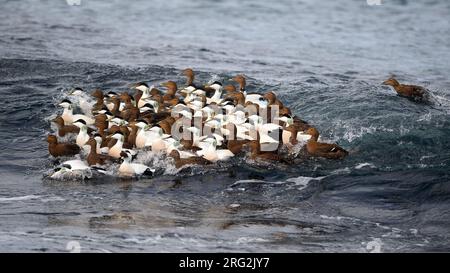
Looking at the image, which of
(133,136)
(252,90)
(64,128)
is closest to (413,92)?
(252,90)

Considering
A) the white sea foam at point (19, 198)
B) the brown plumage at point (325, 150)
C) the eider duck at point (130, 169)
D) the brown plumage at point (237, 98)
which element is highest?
the brown plumage at point (237, 98)

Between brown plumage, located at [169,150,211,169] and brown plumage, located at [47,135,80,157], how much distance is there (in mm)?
1962

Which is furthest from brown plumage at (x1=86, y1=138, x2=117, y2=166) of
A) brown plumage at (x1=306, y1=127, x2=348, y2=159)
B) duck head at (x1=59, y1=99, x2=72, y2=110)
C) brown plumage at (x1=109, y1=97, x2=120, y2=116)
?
brown plumage at (x1=306, y1=127, x2=348, y2=159)

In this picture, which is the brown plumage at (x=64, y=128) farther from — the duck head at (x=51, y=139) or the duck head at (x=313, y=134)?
the duck head at (x=313, y=134)

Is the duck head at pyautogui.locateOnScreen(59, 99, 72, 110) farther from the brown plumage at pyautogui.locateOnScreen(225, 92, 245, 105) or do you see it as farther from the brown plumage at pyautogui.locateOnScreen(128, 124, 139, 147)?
the brown plumage at pyautogui.locateOnScreen(225, 92, 245, 105)

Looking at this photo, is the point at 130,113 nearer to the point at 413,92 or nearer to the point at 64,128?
the point at 64,128

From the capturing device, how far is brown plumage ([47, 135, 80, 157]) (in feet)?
53.2

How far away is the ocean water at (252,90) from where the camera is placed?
12867 millimetres

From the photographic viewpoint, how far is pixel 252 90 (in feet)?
72.5

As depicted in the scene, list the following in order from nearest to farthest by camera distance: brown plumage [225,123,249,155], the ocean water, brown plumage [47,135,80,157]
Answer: the ocean water → brown plumage [225,123,249,155] → brown plumage [47,135,80,157]

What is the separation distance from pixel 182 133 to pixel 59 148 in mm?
2337

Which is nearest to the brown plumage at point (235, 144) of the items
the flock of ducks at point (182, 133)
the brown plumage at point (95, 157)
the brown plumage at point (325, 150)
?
the flock of ducks at point (182, 133)

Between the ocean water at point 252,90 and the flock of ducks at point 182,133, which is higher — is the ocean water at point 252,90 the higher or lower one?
the lower one

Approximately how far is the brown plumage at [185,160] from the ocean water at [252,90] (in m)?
0.17
